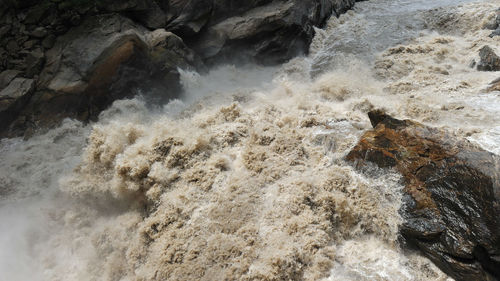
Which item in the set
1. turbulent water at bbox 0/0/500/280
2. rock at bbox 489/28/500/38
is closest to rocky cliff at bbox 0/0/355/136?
turbulent water at bbox 0/0/500/280

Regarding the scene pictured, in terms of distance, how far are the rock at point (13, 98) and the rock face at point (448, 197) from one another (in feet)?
23.6

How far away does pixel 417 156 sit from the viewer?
15.5 feet

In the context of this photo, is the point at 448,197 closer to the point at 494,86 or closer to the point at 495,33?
the point at 494,86

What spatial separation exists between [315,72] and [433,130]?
500 cm

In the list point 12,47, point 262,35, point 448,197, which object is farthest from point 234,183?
point 262,35

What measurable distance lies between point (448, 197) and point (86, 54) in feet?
25.6

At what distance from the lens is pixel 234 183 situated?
5176mm

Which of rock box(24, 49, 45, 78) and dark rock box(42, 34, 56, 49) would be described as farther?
dark rock box(42, 34, 56, 49)

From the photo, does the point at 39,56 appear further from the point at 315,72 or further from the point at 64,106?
the point at 315,72

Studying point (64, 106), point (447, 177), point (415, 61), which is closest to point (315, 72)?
point (415, 61)

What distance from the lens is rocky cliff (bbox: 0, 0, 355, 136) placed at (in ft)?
23.4

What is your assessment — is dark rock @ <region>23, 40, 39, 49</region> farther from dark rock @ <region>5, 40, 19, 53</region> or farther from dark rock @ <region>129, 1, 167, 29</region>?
dark rock @ <region>129, 1, 167, 29</region>

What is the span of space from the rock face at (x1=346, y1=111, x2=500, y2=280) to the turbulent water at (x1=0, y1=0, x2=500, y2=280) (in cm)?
21

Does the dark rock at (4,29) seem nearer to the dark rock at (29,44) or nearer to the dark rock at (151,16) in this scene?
the dark rock at (29,44)
